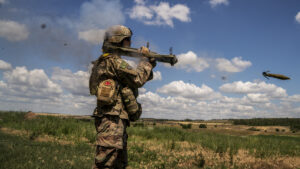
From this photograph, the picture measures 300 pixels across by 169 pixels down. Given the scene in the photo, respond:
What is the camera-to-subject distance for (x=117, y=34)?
145 inches

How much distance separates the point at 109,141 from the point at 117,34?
5.13 ft

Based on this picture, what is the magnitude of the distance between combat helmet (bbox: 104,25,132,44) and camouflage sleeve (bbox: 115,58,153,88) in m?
0.39

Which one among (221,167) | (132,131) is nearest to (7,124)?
(132,131)

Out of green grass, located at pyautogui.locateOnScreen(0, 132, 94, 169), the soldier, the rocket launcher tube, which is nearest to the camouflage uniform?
the soldier

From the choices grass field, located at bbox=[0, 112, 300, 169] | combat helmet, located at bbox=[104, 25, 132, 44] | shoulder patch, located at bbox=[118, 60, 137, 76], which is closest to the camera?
shoulder patch, located at bbox=[118, 60, 137, 76]

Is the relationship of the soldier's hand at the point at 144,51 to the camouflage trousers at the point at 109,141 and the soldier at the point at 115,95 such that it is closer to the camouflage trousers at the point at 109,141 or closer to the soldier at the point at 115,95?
the soldier at the point at 115,95

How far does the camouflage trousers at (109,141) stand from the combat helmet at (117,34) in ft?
3.77

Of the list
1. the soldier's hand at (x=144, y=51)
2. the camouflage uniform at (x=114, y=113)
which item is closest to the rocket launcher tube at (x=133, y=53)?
the soldier's hand at (x=144, y=51)

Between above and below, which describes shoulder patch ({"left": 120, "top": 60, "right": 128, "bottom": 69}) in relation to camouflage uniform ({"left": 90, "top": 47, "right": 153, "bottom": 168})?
above

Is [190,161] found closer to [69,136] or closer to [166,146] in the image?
[166,146]

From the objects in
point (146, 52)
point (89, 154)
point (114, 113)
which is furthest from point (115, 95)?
point (89, 154)

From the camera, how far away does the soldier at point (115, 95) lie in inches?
→ 128

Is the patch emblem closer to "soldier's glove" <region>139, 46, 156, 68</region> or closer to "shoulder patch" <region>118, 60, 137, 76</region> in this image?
"shoulder patch" <region>118, 60, 137, 76</region>

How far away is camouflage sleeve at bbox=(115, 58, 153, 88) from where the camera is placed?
3396 mm
